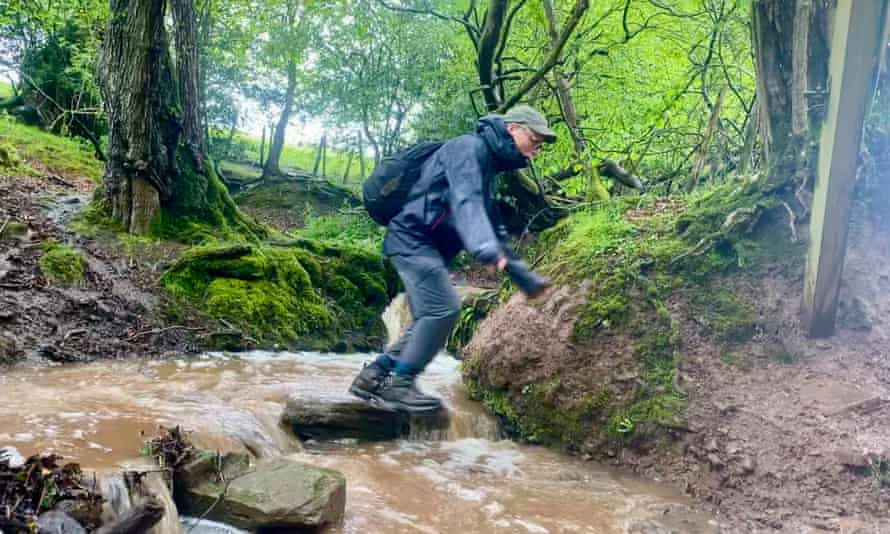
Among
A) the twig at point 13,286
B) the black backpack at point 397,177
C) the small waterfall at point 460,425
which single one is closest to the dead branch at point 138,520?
the black backpack at point 397,177

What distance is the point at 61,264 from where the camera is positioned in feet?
24.7

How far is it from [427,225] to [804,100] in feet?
13.0

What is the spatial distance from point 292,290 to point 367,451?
4355 mm

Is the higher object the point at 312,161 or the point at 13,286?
the point at 312,161

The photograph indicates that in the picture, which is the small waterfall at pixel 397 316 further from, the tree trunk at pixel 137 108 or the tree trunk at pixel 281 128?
the tree trunk at pixel 281 128

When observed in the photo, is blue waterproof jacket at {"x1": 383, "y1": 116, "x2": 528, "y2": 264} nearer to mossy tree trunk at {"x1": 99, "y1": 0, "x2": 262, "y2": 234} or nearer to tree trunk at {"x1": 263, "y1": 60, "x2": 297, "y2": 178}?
mossy tree trunk at {"x1": 99, "y1": 0, "x2": 262, "y2": 234}

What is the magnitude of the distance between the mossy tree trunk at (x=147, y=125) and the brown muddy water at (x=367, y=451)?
3.18m

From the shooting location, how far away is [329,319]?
965 cm

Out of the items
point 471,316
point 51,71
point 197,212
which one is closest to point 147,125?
point 197,212

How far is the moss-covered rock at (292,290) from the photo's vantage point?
28.3ft

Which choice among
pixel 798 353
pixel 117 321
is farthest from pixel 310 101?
pixel 798 353

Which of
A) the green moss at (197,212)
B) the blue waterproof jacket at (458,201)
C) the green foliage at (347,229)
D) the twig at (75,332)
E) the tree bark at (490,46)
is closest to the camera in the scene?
the blue waterproof jacket at (458,201)

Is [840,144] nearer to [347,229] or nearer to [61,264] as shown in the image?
[61,264]

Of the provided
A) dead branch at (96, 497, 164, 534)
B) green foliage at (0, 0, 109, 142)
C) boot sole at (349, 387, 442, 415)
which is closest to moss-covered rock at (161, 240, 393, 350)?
boot sole at (349, 387, 442, 415)
